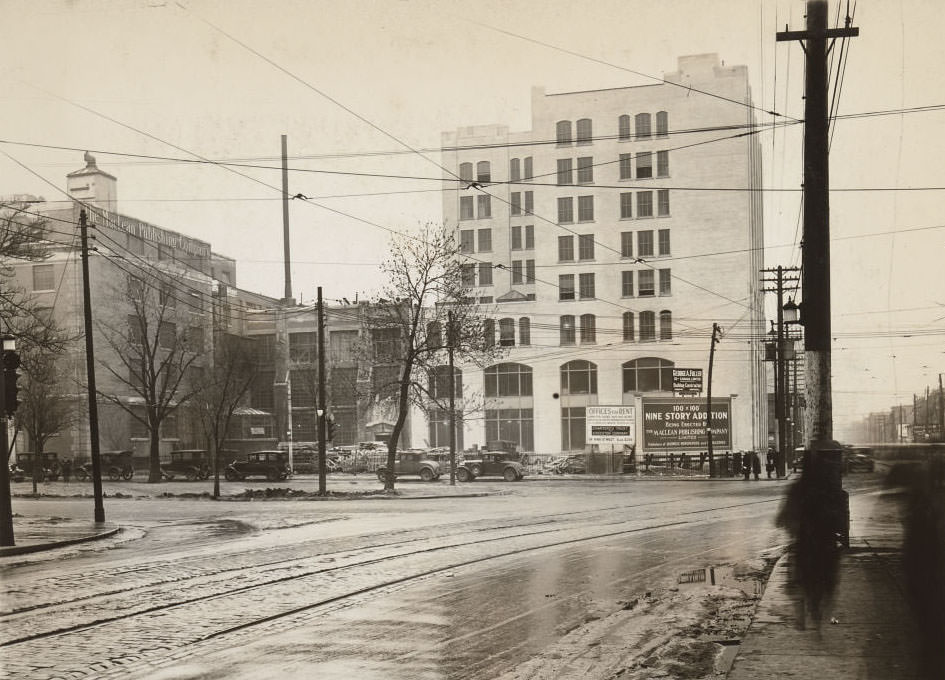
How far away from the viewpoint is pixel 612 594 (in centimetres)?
1084

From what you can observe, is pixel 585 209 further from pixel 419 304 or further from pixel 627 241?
pixel 419 304

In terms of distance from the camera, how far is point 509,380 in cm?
6794

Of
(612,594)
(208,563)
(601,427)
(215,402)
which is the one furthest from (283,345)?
(612,594)

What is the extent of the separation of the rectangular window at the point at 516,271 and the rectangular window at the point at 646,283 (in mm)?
9054

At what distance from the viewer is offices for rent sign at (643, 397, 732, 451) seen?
5303 cm

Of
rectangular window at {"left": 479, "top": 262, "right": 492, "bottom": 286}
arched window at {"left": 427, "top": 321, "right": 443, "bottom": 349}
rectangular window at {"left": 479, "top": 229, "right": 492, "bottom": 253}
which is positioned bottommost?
arched window at {"left": 427, "top": 321, "right": 443, "bottom": 349}

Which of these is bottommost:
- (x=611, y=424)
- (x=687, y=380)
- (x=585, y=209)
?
(x=611, y=424)

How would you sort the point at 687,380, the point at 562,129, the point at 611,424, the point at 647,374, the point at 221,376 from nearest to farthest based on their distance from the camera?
the point at 221,376 < the point at 611,424 < the point at 687,380 < the point at 562,129 < the point at 647,374

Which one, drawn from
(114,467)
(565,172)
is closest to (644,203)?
(565,172)

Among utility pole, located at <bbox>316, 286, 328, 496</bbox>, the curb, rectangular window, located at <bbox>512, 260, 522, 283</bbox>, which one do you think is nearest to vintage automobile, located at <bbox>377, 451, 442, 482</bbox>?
utility pole, located at <bbox>316, 286, 328, 496</bbox>

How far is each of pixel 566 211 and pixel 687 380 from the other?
1587 centimetres

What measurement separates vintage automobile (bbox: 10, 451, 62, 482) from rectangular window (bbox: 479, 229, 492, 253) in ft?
108

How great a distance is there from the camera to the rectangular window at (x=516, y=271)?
71.1m

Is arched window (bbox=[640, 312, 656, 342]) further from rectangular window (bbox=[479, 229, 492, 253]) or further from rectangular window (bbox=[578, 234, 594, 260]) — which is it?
rectangular window (bbox=[479, 229, 492, 253])
